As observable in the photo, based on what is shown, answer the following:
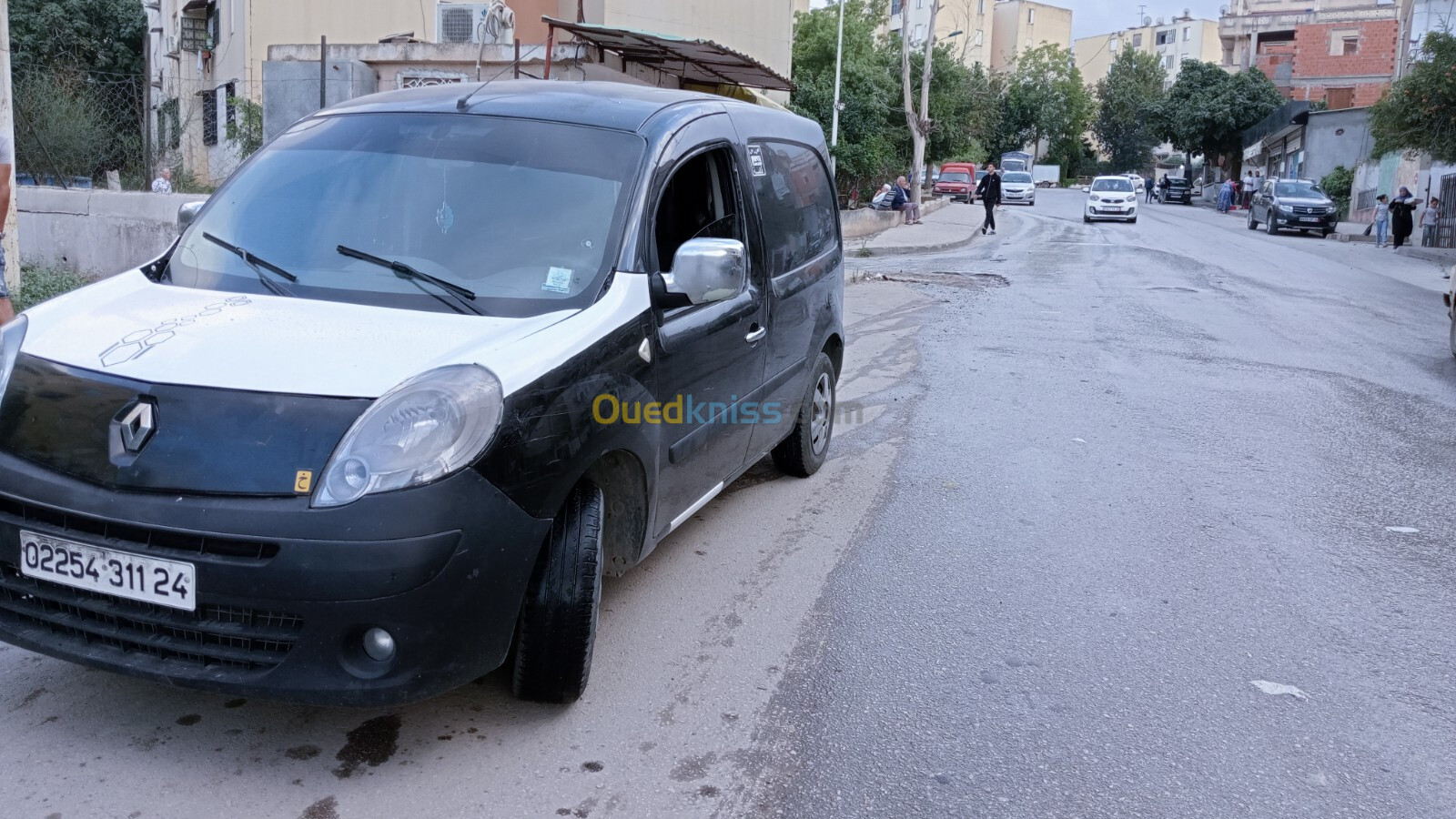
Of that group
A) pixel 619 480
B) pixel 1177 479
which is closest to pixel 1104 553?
pixel 1177 479

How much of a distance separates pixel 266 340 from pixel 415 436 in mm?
641

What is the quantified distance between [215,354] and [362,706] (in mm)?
1049

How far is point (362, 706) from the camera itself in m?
3.05

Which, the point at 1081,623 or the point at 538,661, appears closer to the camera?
the point at 538,661

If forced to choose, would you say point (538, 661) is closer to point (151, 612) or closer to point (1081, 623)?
point (151, 612)

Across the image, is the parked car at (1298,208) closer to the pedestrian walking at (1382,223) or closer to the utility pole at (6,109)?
the pedestrian walking at (1382,223)

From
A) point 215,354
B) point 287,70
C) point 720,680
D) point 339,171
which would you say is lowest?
point 720,680

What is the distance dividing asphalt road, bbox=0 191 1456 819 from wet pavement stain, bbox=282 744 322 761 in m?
0.01

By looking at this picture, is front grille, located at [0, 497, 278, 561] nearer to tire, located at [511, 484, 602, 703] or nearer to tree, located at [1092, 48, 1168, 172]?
tire, located at [511, 484, 602, 703]

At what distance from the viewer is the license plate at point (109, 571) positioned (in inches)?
117

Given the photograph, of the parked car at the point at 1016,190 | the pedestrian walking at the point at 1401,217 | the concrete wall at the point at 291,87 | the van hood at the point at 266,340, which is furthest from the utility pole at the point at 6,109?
the parked car at the point at 1016,190

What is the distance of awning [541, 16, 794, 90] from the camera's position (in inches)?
597

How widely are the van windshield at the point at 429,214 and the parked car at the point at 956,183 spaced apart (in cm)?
4527

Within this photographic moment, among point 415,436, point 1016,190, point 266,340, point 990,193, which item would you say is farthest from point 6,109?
point 1016,190
